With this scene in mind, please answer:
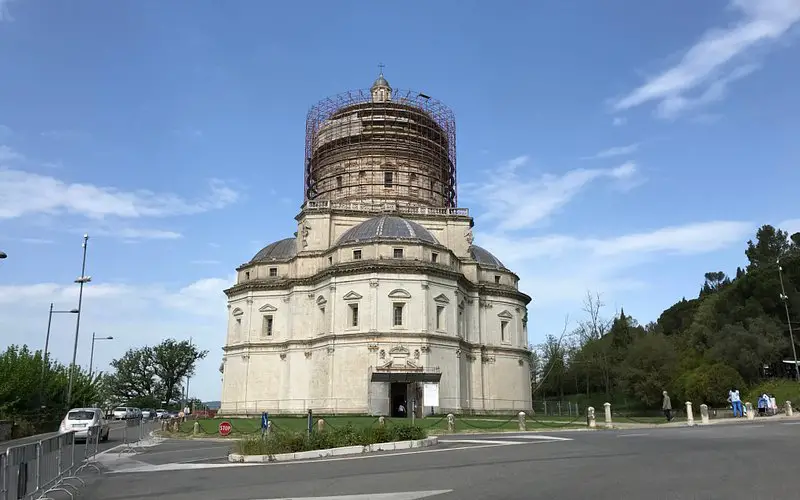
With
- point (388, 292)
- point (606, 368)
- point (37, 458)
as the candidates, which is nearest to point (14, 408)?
point (388, 292)

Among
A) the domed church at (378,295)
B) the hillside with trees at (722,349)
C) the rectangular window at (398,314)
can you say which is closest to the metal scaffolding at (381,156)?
the domed church at (378,295)

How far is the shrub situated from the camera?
1946cm

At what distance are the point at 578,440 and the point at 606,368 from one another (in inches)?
2178

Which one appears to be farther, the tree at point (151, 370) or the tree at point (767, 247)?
the tree at point (151, 370)

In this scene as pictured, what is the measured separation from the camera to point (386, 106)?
193 ft

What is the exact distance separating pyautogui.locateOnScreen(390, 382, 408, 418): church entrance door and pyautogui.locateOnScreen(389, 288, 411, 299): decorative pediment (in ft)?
20.2

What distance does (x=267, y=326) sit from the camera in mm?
54125

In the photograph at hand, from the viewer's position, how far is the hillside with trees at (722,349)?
55.4m

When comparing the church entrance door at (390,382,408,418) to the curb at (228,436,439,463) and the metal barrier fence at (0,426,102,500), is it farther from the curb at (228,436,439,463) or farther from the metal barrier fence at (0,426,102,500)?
the metal barrier fence at (0,426,102,500)

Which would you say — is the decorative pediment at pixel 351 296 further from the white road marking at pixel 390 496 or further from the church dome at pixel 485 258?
the white road marking at pixel 390 496

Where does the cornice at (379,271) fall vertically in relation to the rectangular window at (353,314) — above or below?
above

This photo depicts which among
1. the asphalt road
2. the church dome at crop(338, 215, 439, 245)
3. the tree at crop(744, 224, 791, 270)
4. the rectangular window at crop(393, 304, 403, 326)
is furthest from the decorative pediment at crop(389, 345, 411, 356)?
the tree at crop(744, 224, 791, 270)

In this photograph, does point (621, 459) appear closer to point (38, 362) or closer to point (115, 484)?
point (115, 484)

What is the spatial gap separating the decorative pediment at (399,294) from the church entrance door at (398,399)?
6.15 metres
